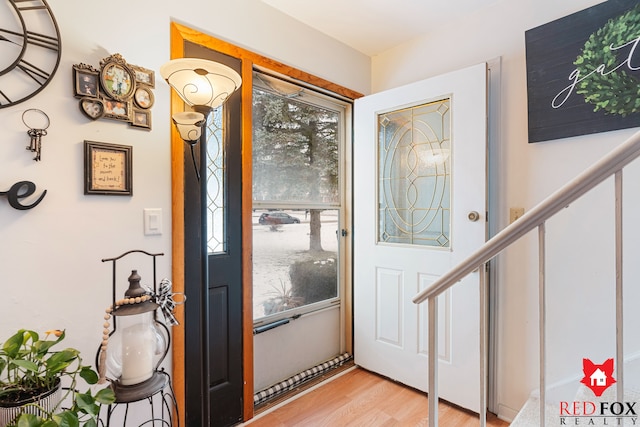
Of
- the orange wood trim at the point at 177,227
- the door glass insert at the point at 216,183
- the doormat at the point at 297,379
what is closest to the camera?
the orange wood trim at the point at 177,227

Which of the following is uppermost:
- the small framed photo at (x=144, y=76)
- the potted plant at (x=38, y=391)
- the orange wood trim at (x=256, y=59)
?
the orange wood trim at (x=256, y=59)

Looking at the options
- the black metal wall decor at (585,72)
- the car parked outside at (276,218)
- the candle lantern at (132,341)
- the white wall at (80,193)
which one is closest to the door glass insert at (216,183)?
the white wall at (80,193)

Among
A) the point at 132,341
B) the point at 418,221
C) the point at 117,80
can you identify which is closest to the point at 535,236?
the point at 418,221

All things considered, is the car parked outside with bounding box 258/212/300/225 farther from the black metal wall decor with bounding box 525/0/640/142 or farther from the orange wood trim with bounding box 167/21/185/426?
the black metal wall decor with bounding box 525/0/640/142

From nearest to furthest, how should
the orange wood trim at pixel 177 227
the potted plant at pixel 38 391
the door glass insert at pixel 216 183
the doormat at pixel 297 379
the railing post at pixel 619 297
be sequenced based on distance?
the railing post at pixel 619 297 < the potted plant at pixel 38 391 < the orange wood trim at pixel 177 227 < the door glass insert at pixel 216 183 < the doormat at pixel 297 379

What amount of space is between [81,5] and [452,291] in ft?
7.39

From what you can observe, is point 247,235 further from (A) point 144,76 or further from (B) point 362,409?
(B) point 362,409

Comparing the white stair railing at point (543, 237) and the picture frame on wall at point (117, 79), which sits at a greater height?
the picture frame on wall at point (117, 79)

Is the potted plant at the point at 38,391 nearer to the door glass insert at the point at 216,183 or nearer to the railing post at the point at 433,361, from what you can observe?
the door glass insert at the point at 216,183

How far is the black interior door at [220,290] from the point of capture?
1600mm

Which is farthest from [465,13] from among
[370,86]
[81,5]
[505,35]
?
[81,5]

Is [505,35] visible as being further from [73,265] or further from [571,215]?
[73,265]

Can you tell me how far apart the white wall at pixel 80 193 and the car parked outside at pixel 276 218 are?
65 centimetres

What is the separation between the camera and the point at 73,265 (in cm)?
129
